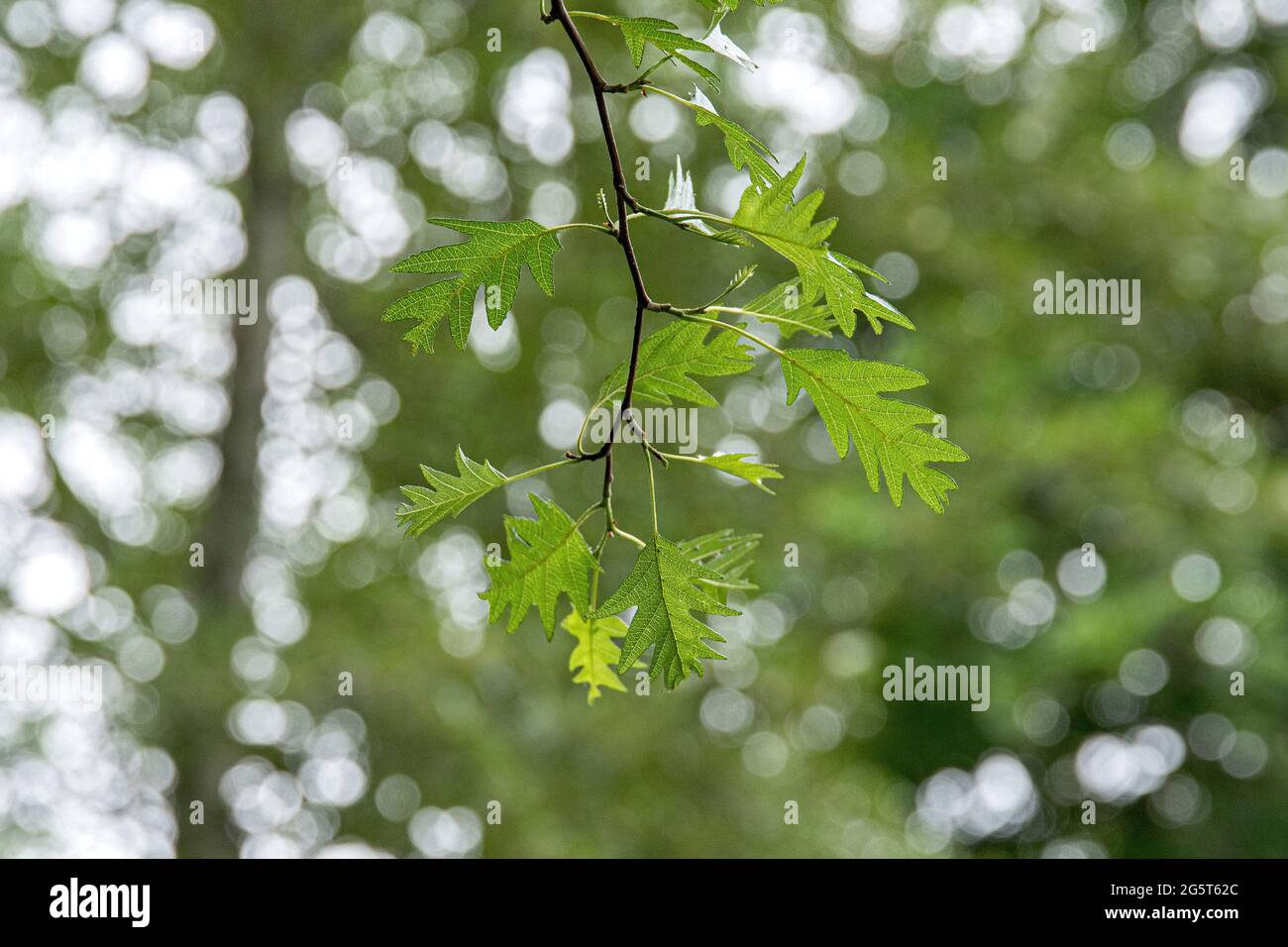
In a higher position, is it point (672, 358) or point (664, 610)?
point (672, 358)

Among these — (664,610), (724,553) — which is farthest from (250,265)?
(664,610)

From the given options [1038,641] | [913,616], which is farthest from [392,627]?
[1038,641]

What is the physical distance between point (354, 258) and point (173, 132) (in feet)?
2.64

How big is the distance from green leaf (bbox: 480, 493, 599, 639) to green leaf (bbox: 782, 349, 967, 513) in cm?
14

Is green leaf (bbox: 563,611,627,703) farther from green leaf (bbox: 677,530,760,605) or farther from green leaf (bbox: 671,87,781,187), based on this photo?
green leaf (bbox: 671,87,781,187)

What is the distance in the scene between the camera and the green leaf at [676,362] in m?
0.69

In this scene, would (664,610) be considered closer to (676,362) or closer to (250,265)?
(676,362)

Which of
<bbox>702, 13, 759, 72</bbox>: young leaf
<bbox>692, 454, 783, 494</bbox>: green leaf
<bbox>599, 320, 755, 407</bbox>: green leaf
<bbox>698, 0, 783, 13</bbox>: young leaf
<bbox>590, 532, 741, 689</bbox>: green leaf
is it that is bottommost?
<bbox>590, 532, 741, 689</bbox>: green leaf

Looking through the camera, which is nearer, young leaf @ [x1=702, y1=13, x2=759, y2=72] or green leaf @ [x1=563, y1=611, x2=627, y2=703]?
young leaf @ [x1=702, y1=13, x2=759, y2=72]

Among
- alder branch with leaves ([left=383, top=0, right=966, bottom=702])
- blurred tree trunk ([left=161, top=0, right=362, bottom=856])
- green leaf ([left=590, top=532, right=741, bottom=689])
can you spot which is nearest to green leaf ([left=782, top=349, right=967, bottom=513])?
alder branch with leaves ([left=383, top=0, right=966, bottom=702])

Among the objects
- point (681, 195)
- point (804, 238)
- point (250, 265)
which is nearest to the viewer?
point (804, 238)

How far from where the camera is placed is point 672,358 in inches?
27.6

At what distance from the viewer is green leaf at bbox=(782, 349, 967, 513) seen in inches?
24.1

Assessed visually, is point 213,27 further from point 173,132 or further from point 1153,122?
point 1153,122
